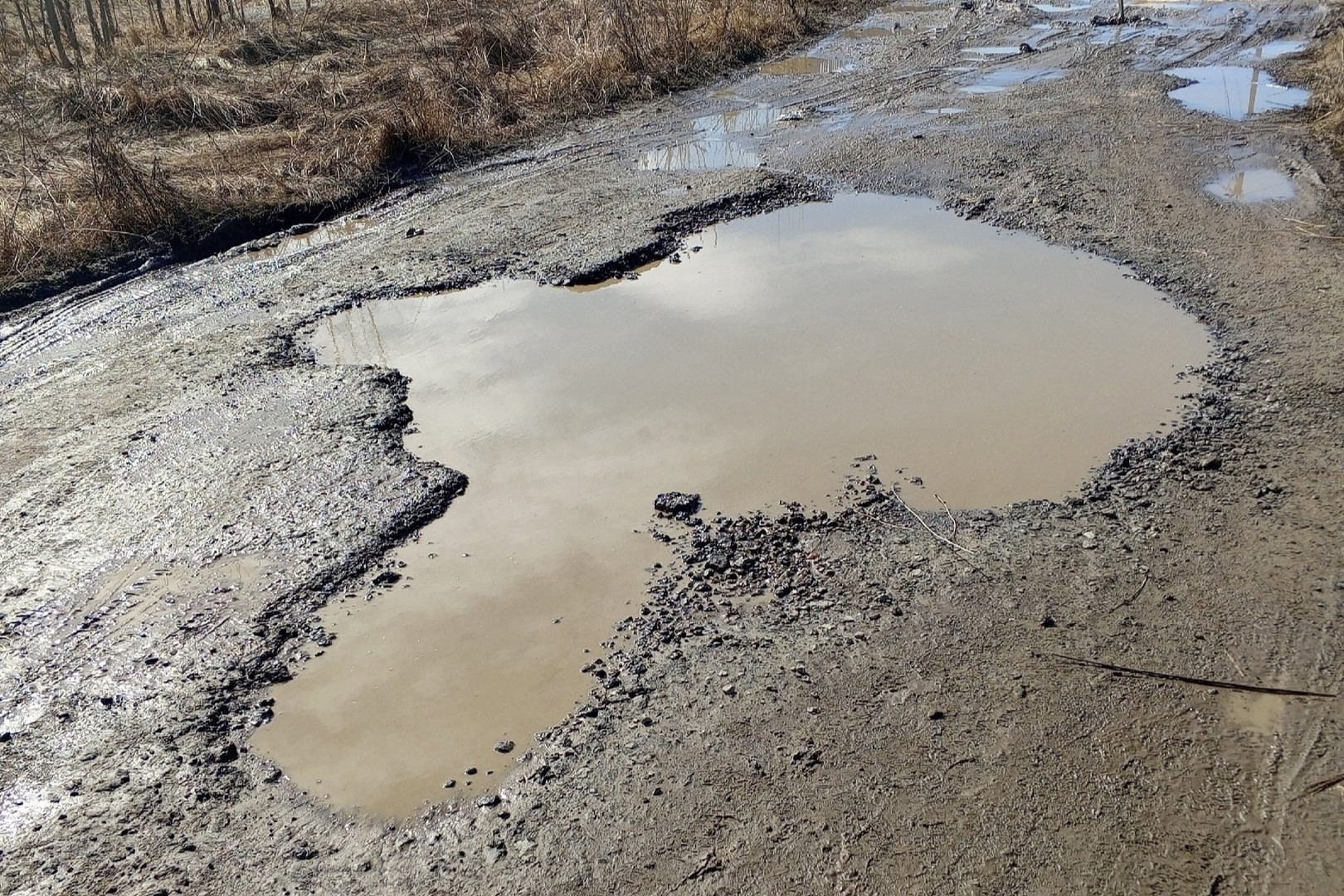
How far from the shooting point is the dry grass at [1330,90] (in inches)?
324

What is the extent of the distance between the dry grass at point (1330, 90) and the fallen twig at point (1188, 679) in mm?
6311

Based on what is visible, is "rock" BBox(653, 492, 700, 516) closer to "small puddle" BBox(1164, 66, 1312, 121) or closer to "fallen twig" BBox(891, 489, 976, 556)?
"fallen twig" BBox(891, 489, 976, 556)

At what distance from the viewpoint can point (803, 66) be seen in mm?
12672

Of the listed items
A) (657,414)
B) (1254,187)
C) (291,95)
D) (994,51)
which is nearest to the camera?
(657,414)

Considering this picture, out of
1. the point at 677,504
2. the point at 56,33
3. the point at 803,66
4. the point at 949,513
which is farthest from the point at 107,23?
the point at 949,513

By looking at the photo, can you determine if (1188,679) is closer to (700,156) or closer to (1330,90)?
(700,156)

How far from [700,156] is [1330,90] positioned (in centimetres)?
545

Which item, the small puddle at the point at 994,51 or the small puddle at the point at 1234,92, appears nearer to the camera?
the small puddle at the point at 1234,92

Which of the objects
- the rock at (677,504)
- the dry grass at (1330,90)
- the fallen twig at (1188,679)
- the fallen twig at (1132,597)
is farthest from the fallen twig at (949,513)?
the dry grass at (1330,90)

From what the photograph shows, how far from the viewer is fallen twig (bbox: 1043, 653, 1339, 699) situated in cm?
333

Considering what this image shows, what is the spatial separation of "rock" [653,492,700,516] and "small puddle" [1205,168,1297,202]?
5110mm

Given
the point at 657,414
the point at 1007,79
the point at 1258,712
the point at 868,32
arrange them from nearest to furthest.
Result: the point at 1258,712 → the point at 657,414 → the point at 1007,79 → the point at 868,32

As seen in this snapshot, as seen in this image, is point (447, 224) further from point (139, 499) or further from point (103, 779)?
point (103, 779)

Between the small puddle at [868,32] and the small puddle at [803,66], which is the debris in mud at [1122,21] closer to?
the small puddle at [868,32]
